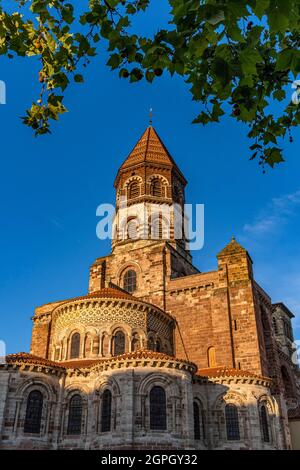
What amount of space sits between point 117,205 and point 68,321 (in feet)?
45.4

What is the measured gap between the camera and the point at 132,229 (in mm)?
35906

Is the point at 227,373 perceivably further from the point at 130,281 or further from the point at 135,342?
the point at 130,281

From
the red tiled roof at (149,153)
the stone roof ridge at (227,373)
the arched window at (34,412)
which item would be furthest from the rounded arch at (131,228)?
the arched window at (34,412)

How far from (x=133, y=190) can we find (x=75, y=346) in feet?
52.9

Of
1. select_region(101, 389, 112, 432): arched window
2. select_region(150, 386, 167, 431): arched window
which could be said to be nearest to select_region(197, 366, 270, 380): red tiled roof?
select_region(150, 386, 167, 431): arched window

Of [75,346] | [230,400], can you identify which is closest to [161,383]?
[230,400]

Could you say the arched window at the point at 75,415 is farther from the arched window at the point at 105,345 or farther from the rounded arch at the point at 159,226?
the rounded arch at the point at 159,226

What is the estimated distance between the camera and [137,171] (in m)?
37.9

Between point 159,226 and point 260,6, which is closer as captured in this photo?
point 260,6

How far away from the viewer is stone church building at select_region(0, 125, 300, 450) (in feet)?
67.8

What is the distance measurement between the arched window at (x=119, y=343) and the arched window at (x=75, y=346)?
2273 mm

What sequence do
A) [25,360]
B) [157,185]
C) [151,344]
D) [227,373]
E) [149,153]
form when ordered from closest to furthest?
[25,360] < [227,373] < [151,344] < [157,185] < [149,153]
